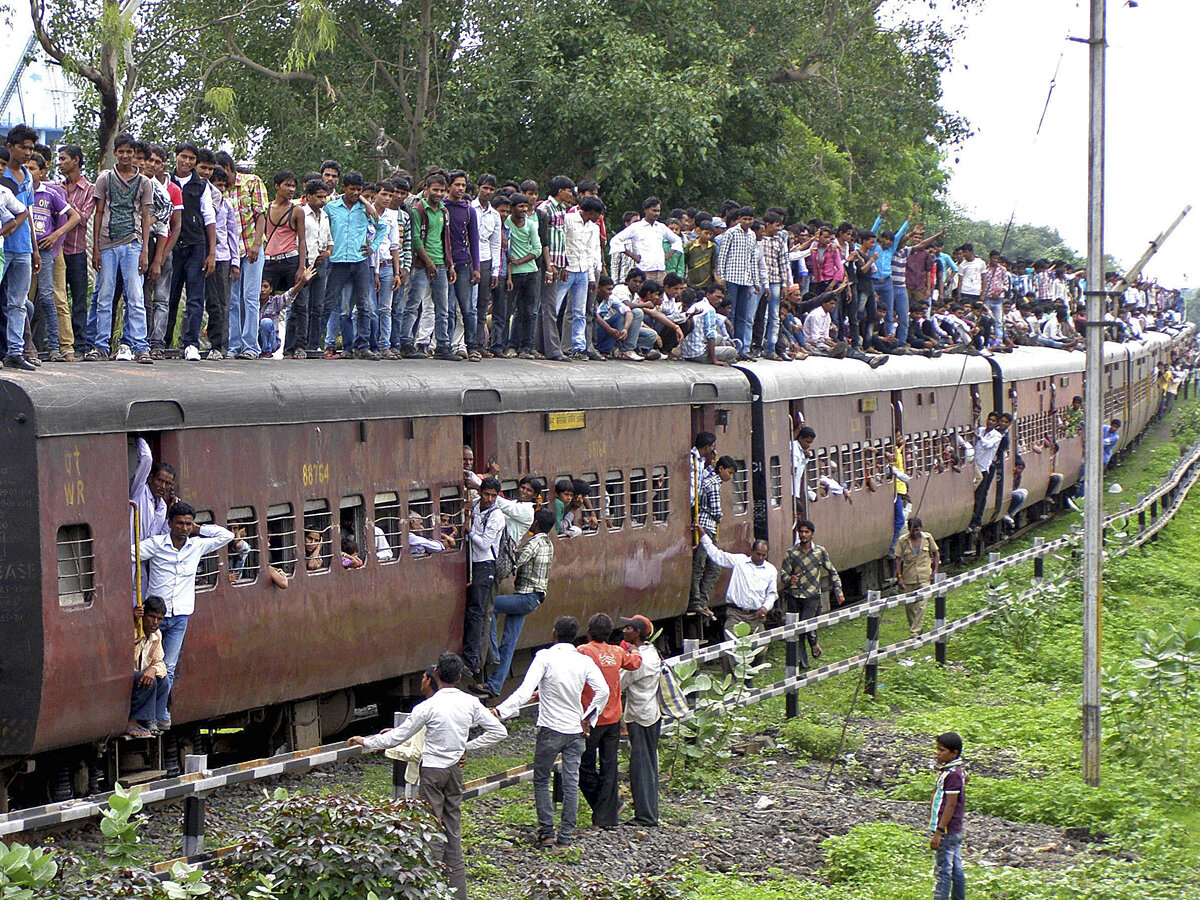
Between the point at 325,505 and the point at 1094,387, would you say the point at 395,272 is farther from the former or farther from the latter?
the point at 1094,387

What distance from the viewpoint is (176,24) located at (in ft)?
82.6

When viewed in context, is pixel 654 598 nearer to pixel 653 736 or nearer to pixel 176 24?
pixel 653 736

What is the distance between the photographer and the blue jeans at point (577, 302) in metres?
15.7

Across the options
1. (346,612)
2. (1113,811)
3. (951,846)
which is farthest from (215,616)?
(1113,811)

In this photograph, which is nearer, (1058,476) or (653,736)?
(653,736)

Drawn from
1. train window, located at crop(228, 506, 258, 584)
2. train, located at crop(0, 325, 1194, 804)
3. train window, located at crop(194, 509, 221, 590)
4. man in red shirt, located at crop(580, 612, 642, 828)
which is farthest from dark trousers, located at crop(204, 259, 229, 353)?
man in red shirt, located at crop(580, 612, 642, 828)

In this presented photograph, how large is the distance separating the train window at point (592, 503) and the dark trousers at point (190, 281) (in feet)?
11.6

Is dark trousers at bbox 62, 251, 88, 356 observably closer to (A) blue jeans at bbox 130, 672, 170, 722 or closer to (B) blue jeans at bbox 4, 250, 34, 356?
(B) blue jeans at bbox 4, 250, 34, 356

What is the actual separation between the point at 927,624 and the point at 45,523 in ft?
36.7

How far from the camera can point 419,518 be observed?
12023 mm

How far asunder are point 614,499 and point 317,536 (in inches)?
160

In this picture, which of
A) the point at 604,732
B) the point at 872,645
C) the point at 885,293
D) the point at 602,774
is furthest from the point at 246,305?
the point at 885,293

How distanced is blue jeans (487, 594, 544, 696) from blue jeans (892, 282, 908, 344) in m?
10.1

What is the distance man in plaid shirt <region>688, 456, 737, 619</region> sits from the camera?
15672mm
